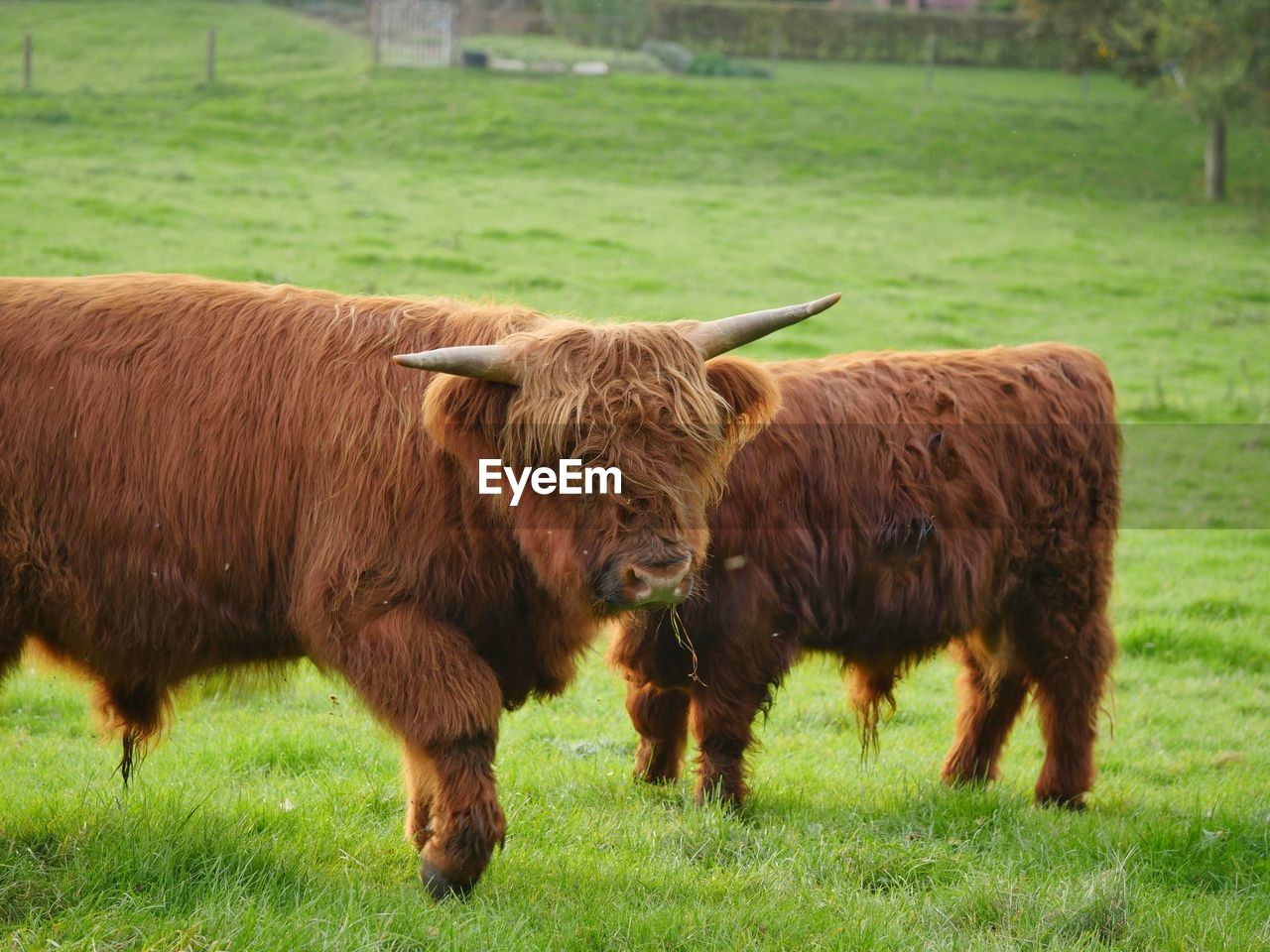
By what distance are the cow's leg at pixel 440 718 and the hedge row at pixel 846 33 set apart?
35.2 meters

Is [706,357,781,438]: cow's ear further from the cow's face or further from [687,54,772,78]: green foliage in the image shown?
[687,54,772,78]: green foliage

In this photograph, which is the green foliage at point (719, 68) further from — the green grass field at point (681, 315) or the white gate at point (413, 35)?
the white gate at point (413, 35)

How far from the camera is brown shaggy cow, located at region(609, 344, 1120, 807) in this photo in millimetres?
4793

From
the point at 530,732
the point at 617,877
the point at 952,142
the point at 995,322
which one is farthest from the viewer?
the point at 952,142

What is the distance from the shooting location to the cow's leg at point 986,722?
218 inches

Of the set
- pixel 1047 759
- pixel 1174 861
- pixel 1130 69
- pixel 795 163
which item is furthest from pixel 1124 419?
pixel 1130 69

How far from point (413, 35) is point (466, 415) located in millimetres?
26751

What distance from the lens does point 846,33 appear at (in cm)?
3862

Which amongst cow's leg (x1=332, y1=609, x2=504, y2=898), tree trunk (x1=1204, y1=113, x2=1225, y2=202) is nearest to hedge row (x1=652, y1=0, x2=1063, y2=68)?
tree trunk (x1=1204, y1=113, x2=1225, y2=202)

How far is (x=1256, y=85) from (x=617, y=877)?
78.8 ft

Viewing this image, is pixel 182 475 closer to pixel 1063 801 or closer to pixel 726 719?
pixel 726 719

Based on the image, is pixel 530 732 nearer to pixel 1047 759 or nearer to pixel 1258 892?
pixel 1047 759

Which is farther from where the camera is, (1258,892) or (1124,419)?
(1124,419)

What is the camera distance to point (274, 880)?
3.70 meters
